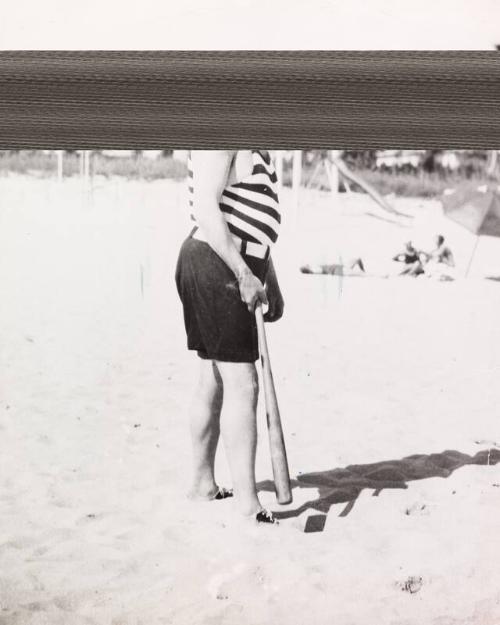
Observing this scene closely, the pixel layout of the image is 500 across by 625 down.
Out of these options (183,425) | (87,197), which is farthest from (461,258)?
(87,197)

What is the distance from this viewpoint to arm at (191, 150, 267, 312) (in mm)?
1963

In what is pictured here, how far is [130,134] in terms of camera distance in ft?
6.28

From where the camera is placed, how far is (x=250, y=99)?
6.14 ft

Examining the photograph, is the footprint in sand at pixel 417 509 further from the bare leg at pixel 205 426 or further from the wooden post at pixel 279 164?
the wooden post at pixel 279 164

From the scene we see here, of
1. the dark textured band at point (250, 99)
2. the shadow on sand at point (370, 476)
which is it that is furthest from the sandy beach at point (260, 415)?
the dark textured band at point (250, 99)

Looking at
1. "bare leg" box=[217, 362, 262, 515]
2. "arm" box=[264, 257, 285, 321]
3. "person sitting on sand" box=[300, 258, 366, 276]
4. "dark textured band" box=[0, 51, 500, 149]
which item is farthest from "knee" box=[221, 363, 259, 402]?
"dark textured band" box=[0, 51, 500, 149]

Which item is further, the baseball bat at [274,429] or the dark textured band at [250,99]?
the baseball bat at [274,429]

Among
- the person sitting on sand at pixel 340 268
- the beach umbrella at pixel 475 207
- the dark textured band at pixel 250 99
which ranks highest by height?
the dark textured band at pixel 250 99

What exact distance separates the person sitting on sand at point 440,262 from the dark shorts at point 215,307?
1.26 ft

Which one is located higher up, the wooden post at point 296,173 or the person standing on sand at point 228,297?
the wooden post at point 296,173

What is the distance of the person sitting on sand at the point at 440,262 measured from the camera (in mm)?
1988

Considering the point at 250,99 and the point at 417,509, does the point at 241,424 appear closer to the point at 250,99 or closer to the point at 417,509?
the point at 417,509

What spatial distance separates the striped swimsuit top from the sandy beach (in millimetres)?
36
